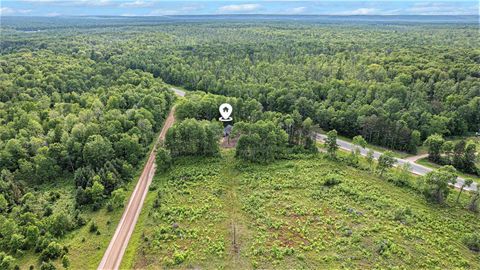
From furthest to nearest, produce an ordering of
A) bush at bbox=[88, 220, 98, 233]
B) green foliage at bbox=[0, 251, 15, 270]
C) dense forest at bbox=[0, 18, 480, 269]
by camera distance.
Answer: dense forest at bbox=[0, 18, 480, 269] < bush at bbox=[88, 220, 98, 233] < green foliage at bbox=[0, 251, 15, 270]

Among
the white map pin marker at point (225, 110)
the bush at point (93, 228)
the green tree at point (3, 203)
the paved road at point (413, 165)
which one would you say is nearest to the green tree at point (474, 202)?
the paved road at point (413, 165)

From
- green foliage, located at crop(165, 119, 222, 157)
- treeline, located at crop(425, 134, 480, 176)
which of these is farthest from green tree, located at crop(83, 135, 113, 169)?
treeline, located at crop(425, 134, 480, 176)

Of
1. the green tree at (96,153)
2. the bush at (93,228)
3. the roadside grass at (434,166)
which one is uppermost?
the green tree at (96,153)

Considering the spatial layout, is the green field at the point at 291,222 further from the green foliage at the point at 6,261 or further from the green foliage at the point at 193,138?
the green foliage at the point at 6,261

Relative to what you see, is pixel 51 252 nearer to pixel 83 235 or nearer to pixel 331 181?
pixel 83 235

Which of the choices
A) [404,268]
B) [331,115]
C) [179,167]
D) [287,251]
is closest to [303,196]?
[287,251]

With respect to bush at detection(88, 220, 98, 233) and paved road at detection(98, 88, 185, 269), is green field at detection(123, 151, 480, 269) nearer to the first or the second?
paved road at detection(98, 88, 185, 269)

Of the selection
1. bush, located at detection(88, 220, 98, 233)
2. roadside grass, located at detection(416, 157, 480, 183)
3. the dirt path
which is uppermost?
bush, located at detection(88, 220, 98, 233)
